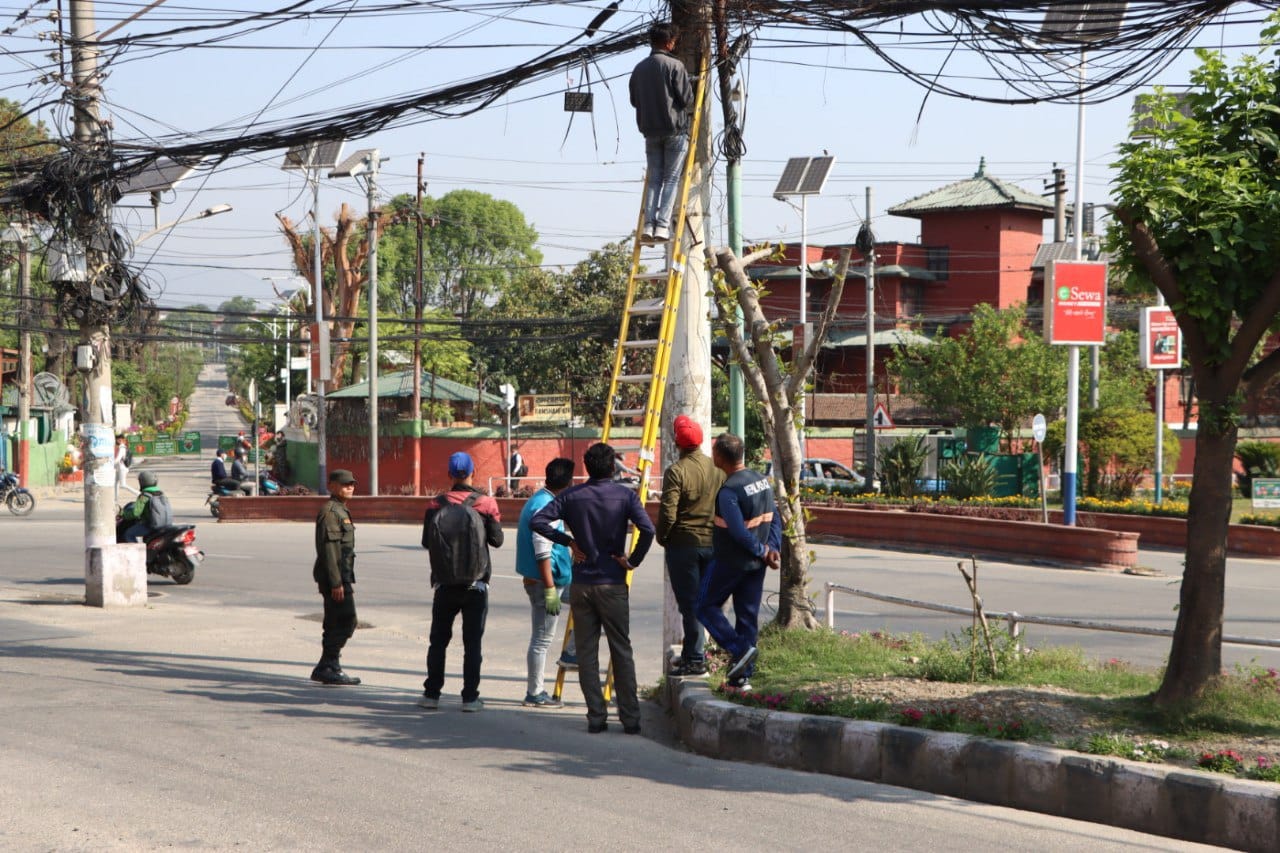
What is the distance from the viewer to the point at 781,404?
9.21 meters

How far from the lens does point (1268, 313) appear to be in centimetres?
679

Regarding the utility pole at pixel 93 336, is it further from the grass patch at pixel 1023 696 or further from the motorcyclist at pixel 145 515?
the grass patch at pixel 1023 696

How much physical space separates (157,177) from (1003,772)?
1305 centimetres

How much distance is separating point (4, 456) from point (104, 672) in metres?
37.7

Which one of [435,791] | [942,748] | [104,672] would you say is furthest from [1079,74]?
[104,672]

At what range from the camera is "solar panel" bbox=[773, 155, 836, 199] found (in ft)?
121

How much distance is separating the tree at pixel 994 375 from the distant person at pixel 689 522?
103ft

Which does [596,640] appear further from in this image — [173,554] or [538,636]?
[173,554]

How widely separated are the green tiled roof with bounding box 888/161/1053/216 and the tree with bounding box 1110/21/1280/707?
1993 inches

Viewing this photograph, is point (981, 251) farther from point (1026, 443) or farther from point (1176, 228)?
point (1176, 228)

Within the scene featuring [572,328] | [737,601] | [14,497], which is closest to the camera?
[737,601]

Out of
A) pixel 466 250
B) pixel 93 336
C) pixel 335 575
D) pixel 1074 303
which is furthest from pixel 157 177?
pixel 466 250

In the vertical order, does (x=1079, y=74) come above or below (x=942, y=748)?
above

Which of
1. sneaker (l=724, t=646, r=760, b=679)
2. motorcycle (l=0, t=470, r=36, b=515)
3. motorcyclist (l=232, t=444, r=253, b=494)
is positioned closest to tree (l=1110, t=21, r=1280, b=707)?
sneaker (l=724, t=646, r=760, b=679)
